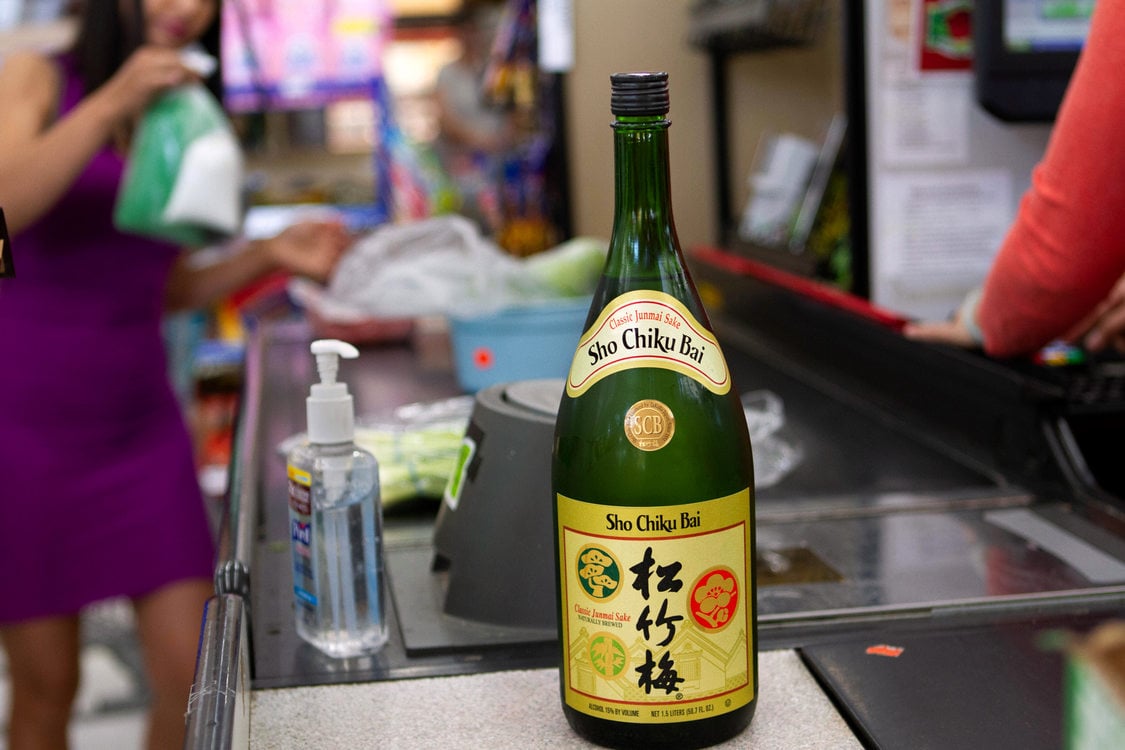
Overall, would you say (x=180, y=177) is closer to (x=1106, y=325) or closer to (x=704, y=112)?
(x=1106, y=325)

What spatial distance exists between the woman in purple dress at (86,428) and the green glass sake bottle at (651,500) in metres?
1.29

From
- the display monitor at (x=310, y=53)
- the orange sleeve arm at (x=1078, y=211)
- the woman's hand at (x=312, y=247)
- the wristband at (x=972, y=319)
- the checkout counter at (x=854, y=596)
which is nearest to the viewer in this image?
the checkout counter at (x=854, y=596)

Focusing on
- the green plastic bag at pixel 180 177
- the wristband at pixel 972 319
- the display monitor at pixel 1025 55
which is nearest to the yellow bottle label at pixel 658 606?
the wristband at pixel 972 319

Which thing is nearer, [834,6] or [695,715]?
[695,715]

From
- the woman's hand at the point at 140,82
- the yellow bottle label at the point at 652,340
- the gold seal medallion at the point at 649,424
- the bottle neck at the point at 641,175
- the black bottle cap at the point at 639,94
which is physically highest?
the woman's hand at the point at 140,82

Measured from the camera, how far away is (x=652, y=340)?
0.72 meters

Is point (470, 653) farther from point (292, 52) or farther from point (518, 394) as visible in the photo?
point (292, 52)

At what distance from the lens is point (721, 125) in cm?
281

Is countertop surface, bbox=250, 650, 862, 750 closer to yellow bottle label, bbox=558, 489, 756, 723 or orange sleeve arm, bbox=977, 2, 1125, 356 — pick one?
yellow bottle label, bbox=558, 489, 756, 723

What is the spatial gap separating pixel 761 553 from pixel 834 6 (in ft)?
6.23

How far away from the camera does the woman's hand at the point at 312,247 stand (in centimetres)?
212

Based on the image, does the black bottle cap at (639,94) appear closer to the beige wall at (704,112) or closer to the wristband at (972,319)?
the wristband at (972,319)

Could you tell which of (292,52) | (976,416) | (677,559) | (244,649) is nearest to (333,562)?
(244,649)

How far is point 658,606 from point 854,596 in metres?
0.37
